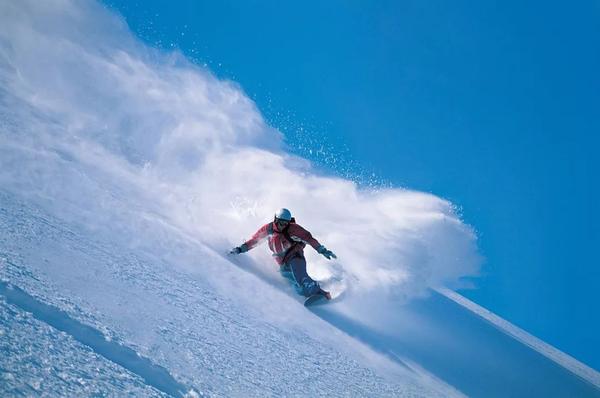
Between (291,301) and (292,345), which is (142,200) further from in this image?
(292,345)

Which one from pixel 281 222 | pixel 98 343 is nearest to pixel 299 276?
pixel 281 222

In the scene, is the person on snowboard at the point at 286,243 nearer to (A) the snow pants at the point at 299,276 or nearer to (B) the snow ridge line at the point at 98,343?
(A) the snow pants at the point at 299,276

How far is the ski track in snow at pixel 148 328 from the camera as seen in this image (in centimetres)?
259

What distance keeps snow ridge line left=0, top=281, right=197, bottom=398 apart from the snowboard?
508 centimetres

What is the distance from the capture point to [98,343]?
290 cm

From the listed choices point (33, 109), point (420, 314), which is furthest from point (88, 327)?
point (420, 314)

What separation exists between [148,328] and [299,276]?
5.35 meters

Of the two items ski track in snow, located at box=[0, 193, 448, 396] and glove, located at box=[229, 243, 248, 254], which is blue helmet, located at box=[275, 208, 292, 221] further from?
ski track in snow, located at box=[0, 193, 448, 396]

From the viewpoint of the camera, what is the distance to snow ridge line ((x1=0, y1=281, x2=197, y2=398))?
2787 millimetres

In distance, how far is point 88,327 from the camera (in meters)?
3.04

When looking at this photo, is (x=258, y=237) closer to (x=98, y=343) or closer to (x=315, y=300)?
(x=315, y=300)

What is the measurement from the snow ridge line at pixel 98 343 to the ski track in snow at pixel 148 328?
72 millimetres

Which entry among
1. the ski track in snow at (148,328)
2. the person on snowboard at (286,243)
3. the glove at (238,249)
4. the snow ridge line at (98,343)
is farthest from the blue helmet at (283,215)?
the snow ridge line at (98,343)

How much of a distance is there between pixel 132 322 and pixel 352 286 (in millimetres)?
8799
